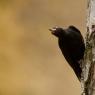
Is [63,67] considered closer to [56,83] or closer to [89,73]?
[56,83]

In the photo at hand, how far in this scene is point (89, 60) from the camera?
1646 millimetres

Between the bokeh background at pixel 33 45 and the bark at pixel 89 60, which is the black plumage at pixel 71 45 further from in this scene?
the bokeh background at pixel 33 45

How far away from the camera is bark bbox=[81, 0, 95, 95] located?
64.1 inches

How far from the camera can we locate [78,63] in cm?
172

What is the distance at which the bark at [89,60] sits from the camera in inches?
64.1

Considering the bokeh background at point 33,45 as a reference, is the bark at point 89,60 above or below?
above

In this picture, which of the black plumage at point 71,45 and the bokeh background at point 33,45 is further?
the bokeh background at point 33,45

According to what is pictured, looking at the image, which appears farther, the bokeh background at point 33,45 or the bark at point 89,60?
the bokeh background at point 33,45

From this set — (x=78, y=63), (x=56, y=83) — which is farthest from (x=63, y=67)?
(x=78, y=63)

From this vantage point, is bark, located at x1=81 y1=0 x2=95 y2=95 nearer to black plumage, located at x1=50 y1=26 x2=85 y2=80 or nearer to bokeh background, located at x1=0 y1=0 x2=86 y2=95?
black plumage, located at x1=50 y1=26 x2=85 y2=80

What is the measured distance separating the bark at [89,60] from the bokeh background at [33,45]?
128 inches

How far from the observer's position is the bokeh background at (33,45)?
4.99m

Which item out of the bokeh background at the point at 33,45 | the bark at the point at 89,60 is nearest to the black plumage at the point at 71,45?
the bark at the point at 89,60

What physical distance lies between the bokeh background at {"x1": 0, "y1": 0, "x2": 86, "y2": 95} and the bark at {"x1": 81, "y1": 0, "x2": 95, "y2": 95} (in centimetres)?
325
